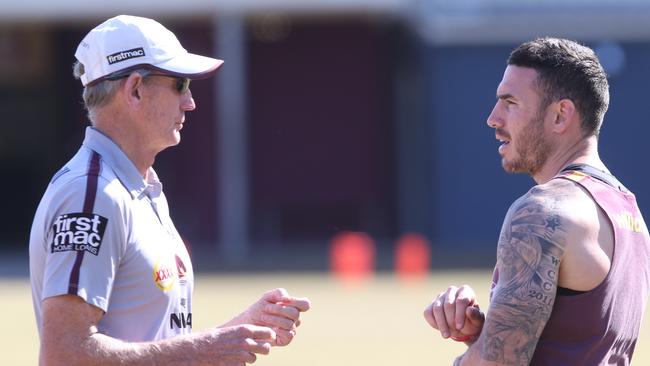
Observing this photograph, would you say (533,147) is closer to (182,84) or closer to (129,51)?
(182,84)

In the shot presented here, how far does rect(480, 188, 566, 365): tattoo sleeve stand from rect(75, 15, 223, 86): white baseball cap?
128 cm

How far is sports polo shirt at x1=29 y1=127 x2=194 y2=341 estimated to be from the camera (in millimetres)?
3803

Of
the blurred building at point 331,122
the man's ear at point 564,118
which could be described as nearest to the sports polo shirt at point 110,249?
the man's ear at point 564,118

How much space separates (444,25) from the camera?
73.5 feet

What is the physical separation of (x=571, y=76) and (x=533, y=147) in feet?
0.90

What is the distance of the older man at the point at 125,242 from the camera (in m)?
3.79

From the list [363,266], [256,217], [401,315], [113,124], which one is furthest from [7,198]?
[113,124]

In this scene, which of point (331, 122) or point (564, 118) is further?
point (331, 122)

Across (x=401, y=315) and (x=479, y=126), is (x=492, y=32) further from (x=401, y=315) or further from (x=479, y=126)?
(x=401, y=315)

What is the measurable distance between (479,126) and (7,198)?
10.7 m

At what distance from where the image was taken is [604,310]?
3805 millimetres

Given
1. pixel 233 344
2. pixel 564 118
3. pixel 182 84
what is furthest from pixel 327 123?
pixel 233 344

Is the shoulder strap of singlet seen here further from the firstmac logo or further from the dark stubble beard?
the firstmac logo

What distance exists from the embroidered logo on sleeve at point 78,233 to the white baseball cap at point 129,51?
579 millimetres
